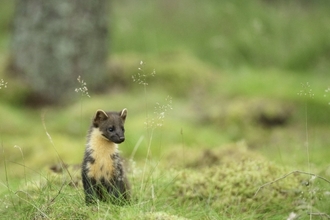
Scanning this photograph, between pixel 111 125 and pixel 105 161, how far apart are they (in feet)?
→ 1.03

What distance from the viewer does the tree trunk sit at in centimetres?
1326

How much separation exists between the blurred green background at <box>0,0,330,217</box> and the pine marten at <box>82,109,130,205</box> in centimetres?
186

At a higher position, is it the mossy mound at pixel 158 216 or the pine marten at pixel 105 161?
the pine marten at pixel 105 161

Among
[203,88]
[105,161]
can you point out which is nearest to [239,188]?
[105,161]

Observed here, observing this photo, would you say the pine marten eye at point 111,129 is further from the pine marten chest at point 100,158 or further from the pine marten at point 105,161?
the pine marten chest at point 100,158

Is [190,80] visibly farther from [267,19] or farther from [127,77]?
[267,19]

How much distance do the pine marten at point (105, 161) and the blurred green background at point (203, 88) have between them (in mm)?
1860

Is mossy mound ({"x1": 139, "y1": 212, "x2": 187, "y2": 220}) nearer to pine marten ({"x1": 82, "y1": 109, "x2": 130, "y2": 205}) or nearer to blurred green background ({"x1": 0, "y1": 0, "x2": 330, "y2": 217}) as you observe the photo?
pine marten ({"x1": 82, "y1": 109, "x2": 130, "y2": 205})

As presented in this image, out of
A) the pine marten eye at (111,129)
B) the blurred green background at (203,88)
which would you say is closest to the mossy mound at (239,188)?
the blurred green background at (203,88)

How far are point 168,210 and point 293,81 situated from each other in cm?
958

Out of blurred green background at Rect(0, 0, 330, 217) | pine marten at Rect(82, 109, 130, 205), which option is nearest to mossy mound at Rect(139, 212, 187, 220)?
pine marten at Rect(82, 109, 130, 205)

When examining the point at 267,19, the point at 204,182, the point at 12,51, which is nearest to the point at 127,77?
the point at 12,51

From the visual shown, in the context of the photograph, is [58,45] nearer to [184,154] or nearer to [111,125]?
[184,154]

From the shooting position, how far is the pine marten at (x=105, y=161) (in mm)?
5992
